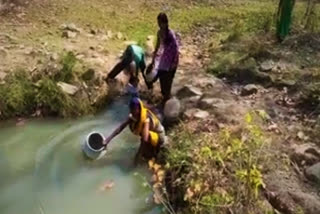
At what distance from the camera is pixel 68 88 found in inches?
294

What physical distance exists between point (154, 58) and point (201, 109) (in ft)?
3.22

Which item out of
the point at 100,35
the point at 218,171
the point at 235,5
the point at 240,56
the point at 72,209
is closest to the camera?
the point at 218,171

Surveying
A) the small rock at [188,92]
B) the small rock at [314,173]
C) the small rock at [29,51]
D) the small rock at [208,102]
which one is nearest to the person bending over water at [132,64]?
the small rock at [188,92]

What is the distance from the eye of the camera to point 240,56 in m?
8.21

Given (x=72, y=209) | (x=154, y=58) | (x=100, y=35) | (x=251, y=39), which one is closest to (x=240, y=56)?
(x=251, y=39)

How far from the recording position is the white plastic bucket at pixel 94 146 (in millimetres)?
6684

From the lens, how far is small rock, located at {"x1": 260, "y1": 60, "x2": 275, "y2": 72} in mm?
7848

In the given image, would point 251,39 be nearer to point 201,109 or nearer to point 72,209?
point 201,109

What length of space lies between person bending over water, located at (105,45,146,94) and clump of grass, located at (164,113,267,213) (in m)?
1.64

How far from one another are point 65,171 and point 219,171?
190cm

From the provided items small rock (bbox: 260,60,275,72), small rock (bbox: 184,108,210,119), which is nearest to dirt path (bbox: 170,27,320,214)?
Answer: small rock (bbox: 184,108,210,119)

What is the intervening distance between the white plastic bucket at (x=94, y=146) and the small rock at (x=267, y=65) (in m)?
2.42

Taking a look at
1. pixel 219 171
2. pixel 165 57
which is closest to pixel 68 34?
pixel 165 57

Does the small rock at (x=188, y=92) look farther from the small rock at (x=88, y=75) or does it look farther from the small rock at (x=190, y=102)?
the small rock at (x=88, y=75)
